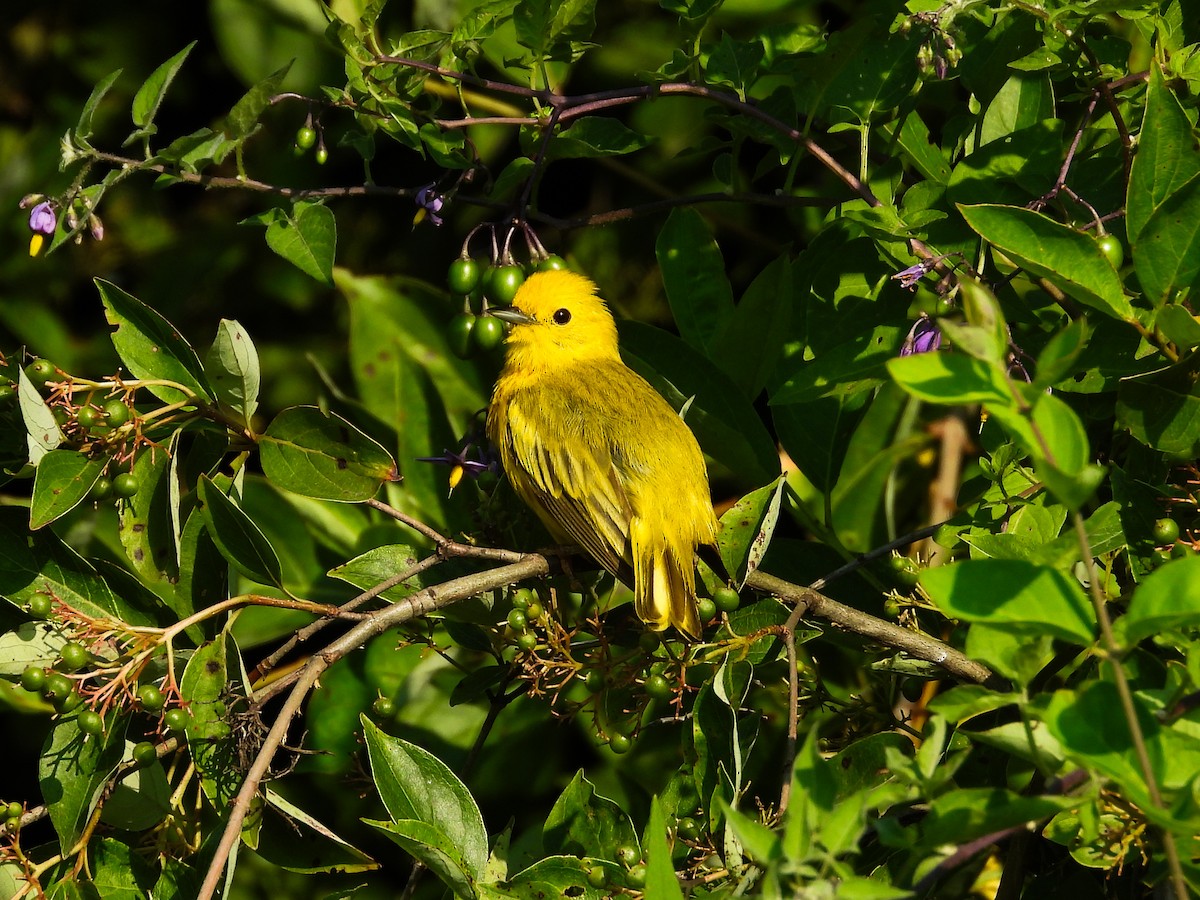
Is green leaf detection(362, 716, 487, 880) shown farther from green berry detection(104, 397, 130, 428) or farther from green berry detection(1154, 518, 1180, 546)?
green berry detection(1154, 518, 1180, 546)

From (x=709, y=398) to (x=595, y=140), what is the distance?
0.63 metres

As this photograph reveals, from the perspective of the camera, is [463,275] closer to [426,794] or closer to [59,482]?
[59,482]

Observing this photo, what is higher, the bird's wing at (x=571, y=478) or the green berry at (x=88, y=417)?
the green berry at (x=88, y=417)

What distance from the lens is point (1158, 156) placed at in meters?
2.03

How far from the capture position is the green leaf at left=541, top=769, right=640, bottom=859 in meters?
2.10

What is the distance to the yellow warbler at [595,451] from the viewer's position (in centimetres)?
299

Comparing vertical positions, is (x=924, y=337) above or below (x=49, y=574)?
above

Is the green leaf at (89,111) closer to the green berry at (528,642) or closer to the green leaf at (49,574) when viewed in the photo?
the green leaf at (49,574)

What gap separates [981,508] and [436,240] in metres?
2.40

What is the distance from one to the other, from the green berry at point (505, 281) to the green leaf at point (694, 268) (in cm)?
35

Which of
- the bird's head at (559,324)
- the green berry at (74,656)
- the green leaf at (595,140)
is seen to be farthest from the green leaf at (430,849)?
the bird's head at (559,324)

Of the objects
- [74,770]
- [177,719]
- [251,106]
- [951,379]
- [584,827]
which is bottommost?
[584,827]

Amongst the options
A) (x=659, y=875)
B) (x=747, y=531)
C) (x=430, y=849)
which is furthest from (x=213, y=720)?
(x=747, y=531)

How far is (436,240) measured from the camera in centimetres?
419
